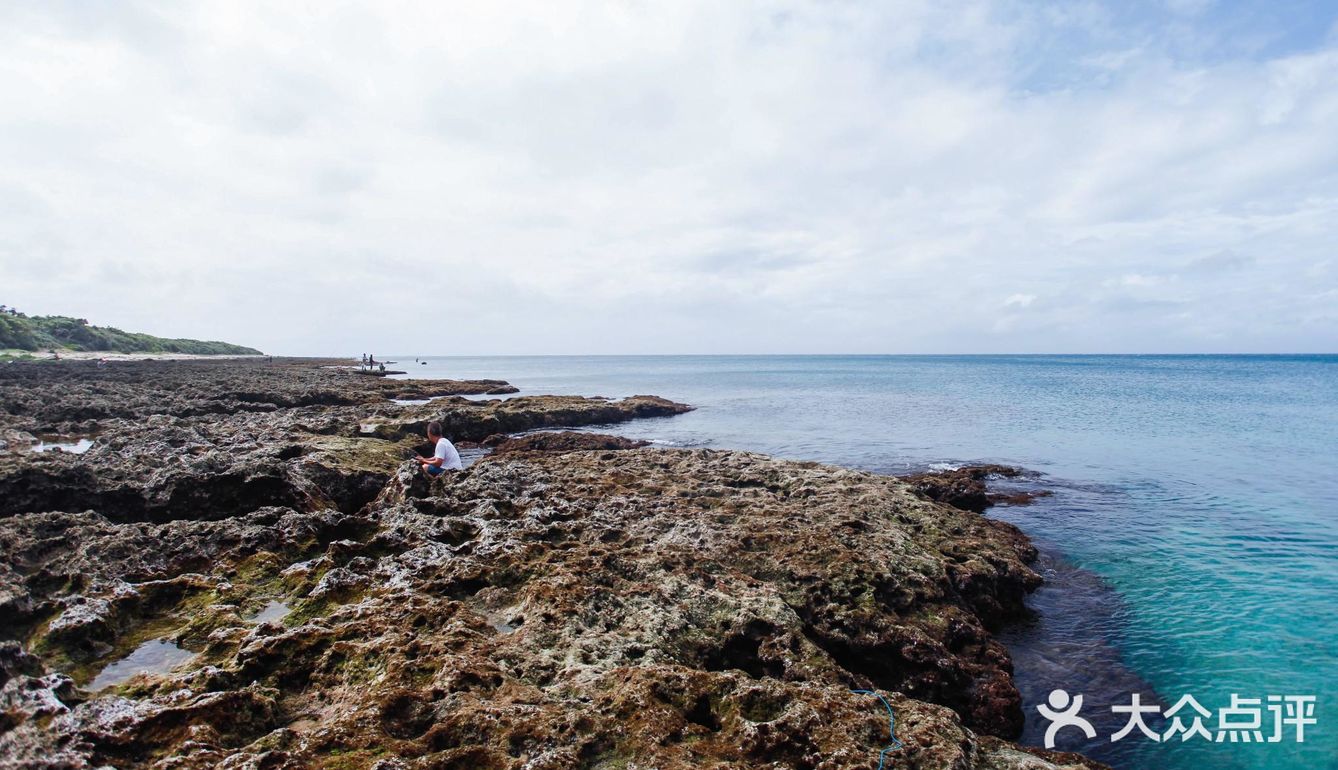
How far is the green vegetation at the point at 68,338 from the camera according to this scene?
86250mm

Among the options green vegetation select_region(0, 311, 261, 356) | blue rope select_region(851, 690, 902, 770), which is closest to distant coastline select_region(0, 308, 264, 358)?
green vegetation select_region(0, 311, 261, 356)

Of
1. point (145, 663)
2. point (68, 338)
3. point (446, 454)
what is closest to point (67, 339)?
point (68, 338)

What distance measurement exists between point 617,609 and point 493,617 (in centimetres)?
163

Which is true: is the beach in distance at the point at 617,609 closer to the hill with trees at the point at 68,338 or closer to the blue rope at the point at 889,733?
the blue rope at the point at 889,733

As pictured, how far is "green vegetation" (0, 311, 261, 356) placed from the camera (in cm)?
8625

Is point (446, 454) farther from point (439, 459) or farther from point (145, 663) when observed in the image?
point (145, 663)

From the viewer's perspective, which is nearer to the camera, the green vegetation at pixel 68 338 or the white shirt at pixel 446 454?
the white shirt at pixel 446 454

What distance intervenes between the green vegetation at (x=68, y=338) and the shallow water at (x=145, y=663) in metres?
112

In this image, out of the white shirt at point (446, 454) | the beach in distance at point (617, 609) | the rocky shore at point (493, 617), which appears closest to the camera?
the rocky shore at point (493, 617)

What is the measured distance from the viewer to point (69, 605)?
7.71 m

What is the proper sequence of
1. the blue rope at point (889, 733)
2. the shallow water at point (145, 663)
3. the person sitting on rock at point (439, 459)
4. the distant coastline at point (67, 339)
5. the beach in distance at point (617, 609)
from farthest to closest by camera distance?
the distant coastline at point (67, 339) → the person sitting on rock at point (439, 459) → the shallow water at point (145, 663) → the beach in distance at point (617, 609) → the blue rope at point (889, 733)

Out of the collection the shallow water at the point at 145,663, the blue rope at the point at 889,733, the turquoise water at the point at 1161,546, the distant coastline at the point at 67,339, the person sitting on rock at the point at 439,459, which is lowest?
the turquoise water at the point at 1161,546

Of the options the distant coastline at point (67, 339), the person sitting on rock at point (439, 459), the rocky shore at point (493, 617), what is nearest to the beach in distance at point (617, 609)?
the rocky shore at point (493, 617)

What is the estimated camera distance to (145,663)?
7.07 m
